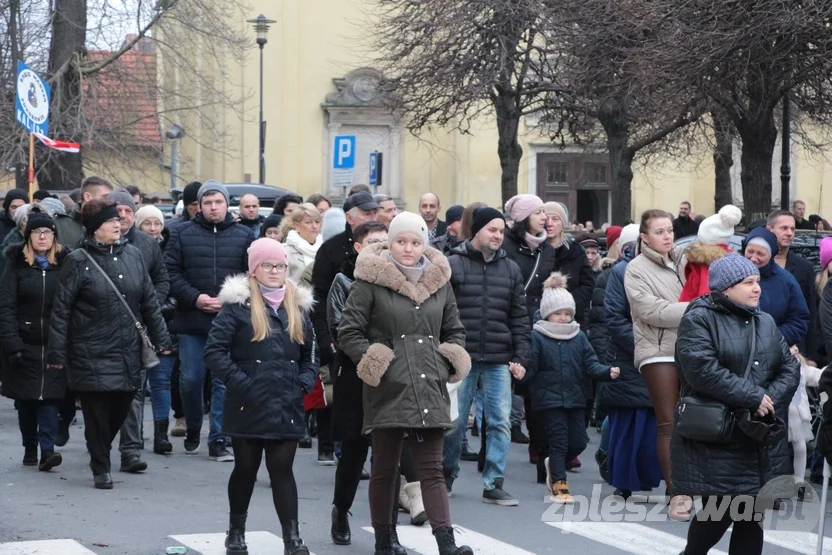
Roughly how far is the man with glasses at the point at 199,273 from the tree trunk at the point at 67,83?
17826mm

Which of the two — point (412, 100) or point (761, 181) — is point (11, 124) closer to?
point (412, 100)

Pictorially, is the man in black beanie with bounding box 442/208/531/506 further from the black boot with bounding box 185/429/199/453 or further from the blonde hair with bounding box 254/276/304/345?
the black boot with bounding box 185/429/199/453

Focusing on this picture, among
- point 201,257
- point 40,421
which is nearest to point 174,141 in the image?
point 201,257

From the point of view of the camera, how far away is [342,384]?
853 cm

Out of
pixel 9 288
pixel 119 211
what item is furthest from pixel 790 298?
pixel 9 288

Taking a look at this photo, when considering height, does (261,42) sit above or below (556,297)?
above

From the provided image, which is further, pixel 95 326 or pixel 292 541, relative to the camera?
pixel 95 326

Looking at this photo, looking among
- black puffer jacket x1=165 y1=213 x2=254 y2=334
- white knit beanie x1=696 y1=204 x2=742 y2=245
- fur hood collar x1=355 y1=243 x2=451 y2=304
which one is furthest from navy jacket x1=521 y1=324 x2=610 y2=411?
black puffer jacket x1=165 y1=213 x2=254 y2=334

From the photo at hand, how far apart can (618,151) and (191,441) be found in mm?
13982

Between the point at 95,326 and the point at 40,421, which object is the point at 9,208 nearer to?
the point at 40,421

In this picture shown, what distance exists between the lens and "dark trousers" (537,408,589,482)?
10.4 m

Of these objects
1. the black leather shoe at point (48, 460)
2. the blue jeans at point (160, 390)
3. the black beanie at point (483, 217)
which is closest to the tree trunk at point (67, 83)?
the blue jeans at point (160, 390)

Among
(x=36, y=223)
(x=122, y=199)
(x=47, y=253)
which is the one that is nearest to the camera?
(x=36, y=223)

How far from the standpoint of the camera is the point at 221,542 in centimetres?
854
